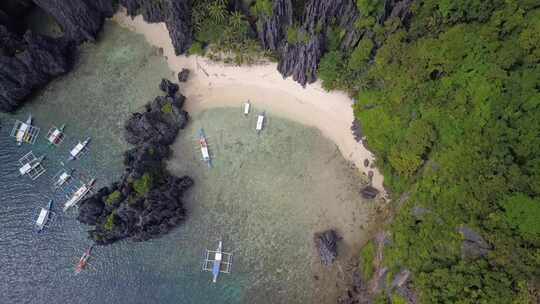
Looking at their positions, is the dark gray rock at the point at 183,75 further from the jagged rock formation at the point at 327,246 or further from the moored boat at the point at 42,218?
the jagged rock formation at the point at 327,246

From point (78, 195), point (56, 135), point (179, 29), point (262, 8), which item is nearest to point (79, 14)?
point (179, 29)

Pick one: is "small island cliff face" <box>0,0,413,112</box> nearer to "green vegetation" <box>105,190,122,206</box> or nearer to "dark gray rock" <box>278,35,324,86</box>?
"dark gray rock" <box>278,35,324,86</box>

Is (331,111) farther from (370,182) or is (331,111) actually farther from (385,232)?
(385,232)

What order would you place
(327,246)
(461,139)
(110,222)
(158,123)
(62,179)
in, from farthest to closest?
(62,179)
(158,123)
(327,246)
(110,222)
(461,139)

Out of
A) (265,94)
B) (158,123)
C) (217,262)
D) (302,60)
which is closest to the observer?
(217,262)

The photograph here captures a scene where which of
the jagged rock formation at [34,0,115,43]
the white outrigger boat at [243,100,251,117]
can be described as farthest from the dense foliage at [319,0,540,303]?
the jagged rock formation at [34,0,115,43]

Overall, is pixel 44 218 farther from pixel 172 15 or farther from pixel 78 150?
pixel 172 15

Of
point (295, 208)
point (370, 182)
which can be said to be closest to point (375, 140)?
point (370, 182)
